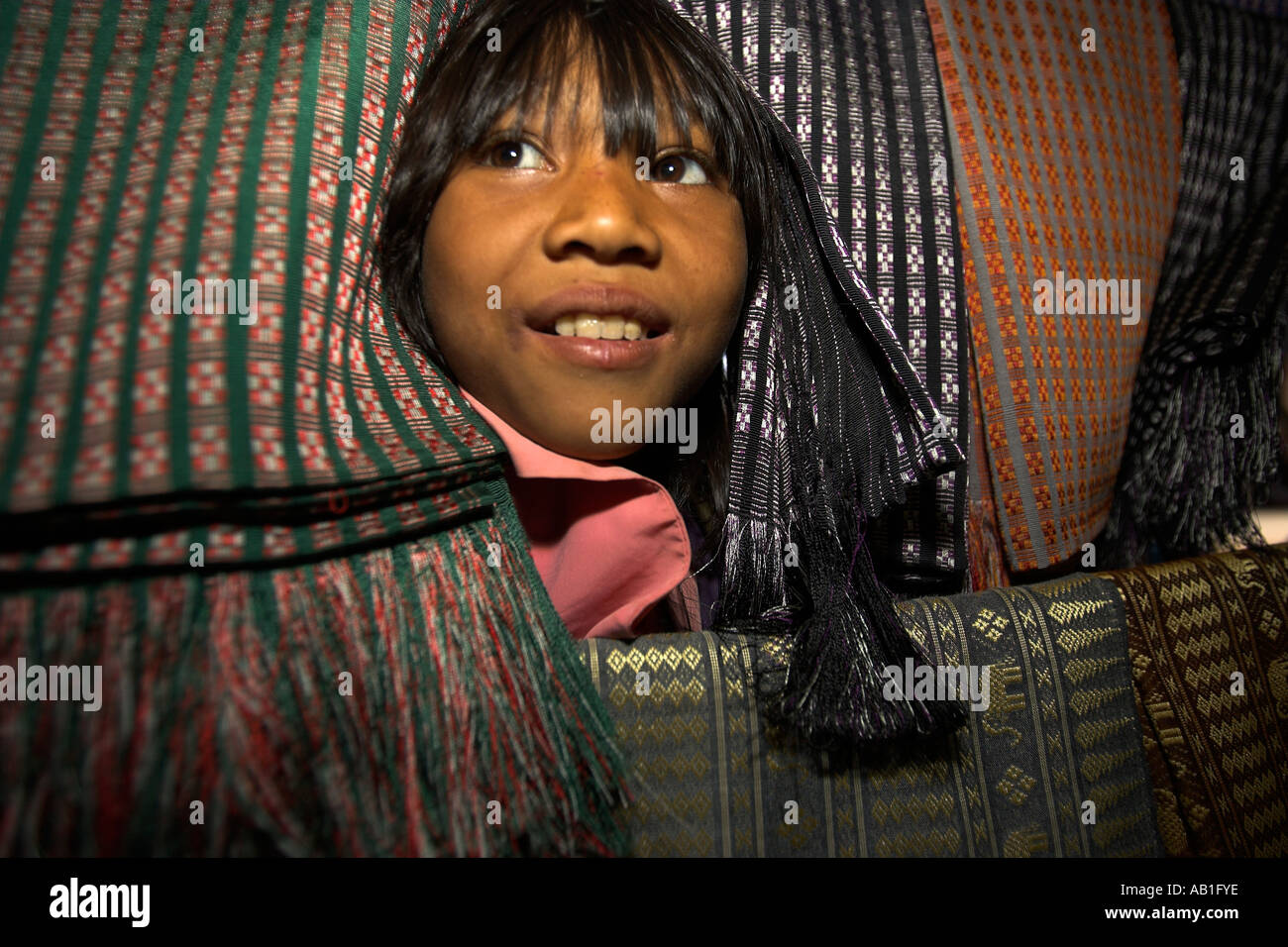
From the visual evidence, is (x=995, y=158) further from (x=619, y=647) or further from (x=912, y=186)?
(x=619, y=647)

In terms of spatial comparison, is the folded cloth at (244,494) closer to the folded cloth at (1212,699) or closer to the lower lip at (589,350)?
the lower lip at (589,350)

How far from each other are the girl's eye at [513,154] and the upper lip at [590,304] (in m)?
0.11

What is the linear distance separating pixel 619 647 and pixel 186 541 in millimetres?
301

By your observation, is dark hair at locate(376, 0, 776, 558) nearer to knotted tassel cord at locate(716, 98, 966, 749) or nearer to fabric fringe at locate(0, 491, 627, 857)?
knotted tassel cord at locate(716, 98, 966, 749)

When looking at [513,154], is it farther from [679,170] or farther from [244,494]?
[244,494]

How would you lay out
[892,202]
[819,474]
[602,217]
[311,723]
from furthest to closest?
[892,202] → [819,474] → [602,217] → [311,723]

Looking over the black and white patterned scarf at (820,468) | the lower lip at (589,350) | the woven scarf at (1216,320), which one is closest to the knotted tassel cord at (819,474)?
the black and white patterned scarf at (820,468)

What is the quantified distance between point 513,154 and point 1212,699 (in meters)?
0.75

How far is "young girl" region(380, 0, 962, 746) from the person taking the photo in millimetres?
626

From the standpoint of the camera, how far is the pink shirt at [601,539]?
674mm

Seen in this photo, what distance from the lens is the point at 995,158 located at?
33.6 inches

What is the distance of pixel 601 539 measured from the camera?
0.69 meters

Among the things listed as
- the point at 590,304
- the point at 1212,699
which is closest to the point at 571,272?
the point at 590,304

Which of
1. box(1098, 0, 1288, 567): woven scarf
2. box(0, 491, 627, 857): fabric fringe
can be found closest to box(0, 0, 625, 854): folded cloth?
box(0, 491, 627, 857): fabric fringe
